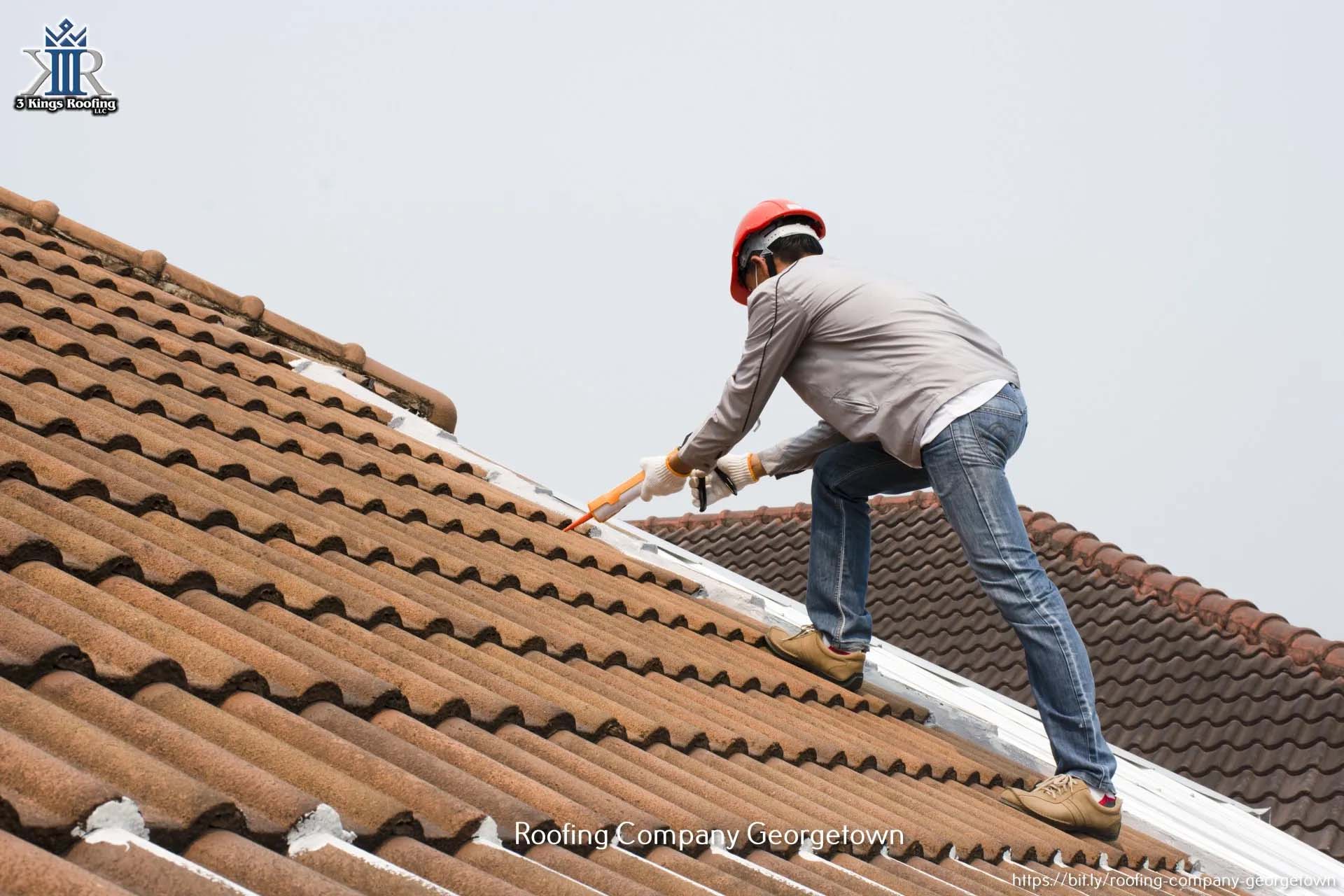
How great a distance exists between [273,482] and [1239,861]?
341 cm

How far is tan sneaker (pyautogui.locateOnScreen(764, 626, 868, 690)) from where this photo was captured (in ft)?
13.7

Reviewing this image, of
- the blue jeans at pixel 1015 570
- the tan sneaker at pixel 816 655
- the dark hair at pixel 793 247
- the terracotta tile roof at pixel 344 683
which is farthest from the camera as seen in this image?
the tan sneaker at pixel 816 655

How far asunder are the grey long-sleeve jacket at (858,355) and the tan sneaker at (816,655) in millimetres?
689

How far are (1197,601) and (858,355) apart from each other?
30.6 ft

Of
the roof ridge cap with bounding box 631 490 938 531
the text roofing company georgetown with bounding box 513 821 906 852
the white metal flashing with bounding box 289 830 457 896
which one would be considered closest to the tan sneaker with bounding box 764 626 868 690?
the text roofing company georgetown with bounding box 513 821 906 852

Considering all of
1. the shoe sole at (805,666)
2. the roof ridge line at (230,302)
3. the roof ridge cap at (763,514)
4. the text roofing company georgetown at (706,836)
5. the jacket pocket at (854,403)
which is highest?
the roof ridge cap at (763,514)

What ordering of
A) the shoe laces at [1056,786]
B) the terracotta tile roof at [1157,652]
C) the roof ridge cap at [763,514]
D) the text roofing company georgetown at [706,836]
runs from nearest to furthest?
the text roofing company georgetown at [706,836], the shoe laces at [1056,786], the terracotta tile roof at [1157,652], the roof ridge cap at [763,514]

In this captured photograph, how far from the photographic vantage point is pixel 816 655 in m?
4.17

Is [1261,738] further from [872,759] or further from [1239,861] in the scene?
[872,759]

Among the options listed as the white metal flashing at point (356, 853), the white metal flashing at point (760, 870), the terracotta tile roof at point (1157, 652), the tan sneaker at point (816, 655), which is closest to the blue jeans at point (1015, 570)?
the tan sneaker at point (816, 655)

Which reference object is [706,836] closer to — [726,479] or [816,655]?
[816,655]

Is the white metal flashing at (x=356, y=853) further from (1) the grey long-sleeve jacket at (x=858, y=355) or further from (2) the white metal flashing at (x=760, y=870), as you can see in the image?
(1) the grey long-sleeve jacket at (x=858, y=355)

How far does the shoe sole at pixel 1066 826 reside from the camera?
3686 mm

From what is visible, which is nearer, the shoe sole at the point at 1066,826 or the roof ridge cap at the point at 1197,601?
the shoe sole at the point at 1066,826
